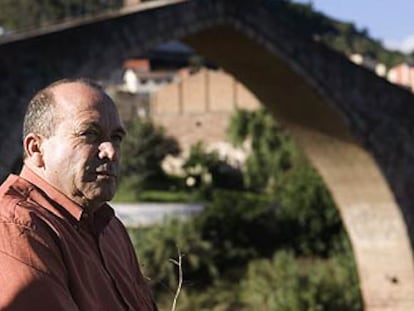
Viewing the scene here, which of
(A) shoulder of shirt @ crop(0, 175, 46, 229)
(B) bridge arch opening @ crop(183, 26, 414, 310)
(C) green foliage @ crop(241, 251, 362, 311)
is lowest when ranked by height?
(C) green foliage @ crop(241, 251, 362, 311)

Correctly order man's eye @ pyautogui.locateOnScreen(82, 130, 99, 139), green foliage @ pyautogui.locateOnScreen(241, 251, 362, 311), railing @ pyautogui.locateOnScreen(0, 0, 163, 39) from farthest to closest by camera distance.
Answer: green foliage @ pyautogui.locateOnScreen(241, 251, 362, 311), railing @ pyautogui.locateOnScreen(0, 0, 163, 39), man's eye @ pyautogui.locateOnScreen(82, 130, 99, 139)

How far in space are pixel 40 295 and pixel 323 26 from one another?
38664mm

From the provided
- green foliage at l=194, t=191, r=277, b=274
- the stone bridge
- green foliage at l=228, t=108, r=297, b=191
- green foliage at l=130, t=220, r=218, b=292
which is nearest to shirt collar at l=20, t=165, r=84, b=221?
the stone bridge

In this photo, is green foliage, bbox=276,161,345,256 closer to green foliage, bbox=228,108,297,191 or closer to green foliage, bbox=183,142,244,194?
green foliage, bbox=228,108,297,191

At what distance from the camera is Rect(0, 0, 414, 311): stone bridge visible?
6785mm

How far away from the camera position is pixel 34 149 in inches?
43.6

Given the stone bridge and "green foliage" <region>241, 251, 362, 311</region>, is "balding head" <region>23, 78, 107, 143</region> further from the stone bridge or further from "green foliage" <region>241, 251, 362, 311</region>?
"green foliage" <region>241, 251, 362, 311</region>

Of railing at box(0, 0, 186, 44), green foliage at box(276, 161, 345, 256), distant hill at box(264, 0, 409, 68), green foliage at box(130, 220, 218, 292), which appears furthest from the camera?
distant hill at box(264, 0, 409, 68)

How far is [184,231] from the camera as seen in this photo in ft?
40.7

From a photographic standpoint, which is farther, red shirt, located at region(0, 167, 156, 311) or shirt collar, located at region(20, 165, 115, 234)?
shirt collar, located at region(20, 165, 115, 234)

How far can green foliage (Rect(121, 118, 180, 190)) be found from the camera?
→ 1585 centimetres

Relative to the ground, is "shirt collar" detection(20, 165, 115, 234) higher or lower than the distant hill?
higher

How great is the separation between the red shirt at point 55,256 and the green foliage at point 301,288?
8.83 meters

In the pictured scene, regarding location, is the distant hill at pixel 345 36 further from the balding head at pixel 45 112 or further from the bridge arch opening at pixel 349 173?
the balding head at pixel 45 112
